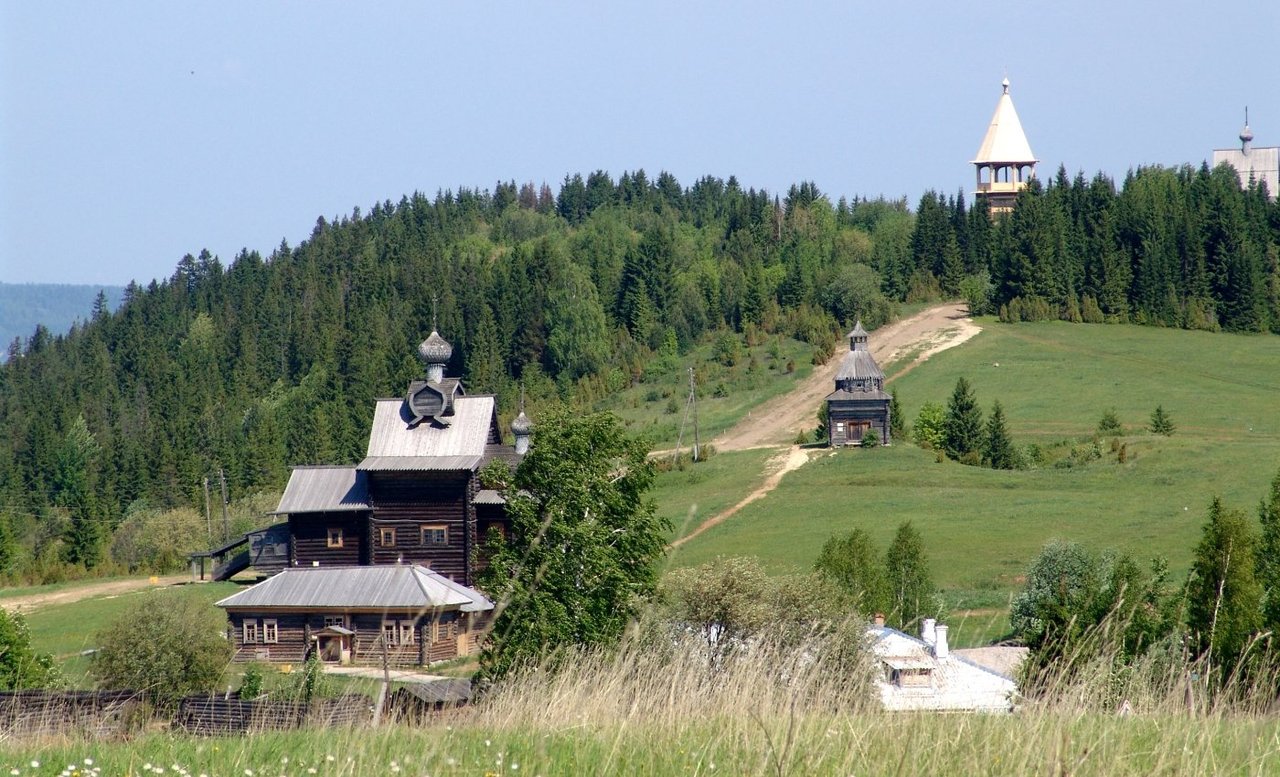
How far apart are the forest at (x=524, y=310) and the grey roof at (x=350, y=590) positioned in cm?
2380

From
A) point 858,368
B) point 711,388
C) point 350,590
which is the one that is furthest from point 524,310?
point 350,590

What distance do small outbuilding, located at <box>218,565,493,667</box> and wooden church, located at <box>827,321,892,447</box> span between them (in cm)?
2724

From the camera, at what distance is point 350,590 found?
4300 cm

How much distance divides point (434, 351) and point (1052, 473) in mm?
25080

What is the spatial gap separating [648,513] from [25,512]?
71404 millimetres

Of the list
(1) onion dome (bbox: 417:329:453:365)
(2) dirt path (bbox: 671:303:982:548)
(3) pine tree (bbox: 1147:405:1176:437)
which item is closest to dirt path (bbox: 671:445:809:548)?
(2) dirt path (bbox: 671:303:982:548)

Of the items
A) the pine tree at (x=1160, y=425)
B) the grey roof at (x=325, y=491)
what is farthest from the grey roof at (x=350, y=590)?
the pine tree at (x=1160, y=425)

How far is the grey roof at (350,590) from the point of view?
138ft

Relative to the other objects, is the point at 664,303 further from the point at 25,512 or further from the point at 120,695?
the point at 120,695

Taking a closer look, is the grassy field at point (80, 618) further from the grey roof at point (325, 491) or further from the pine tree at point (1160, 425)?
the pine tree at point (1160, 425)

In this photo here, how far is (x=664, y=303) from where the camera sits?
113062mm

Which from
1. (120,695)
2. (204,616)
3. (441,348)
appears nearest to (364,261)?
(441,348)

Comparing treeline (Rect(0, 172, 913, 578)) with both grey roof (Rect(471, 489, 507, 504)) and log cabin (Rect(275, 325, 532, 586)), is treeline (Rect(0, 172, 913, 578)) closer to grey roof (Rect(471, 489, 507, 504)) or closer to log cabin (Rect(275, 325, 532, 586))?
log cabin (Rect(275, 325, 532, 586))

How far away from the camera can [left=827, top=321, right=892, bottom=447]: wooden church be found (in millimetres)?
67375
